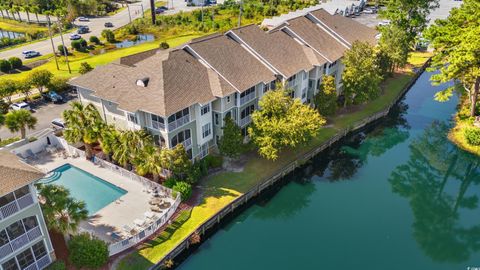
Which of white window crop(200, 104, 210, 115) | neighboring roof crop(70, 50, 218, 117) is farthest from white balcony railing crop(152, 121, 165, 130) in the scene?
white window crop(200, 104, 210, 115)

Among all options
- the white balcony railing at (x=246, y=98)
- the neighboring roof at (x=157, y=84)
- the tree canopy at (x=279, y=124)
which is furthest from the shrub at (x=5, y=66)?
the tree canopy at (x=279, y=124)

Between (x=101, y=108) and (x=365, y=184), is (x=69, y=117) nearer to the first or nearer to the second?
(x=101, y=108)

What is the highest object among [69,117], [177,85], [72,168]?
[177,85]

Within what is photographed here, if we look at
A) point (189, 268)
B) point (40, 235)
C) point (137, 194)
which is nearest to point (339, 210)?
point (189, 268)

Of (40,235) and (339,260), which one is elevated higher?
(40,235)

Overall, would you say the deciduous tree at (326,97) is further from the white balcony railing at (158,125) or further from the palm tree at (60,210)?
the palm tree at (60,210)
